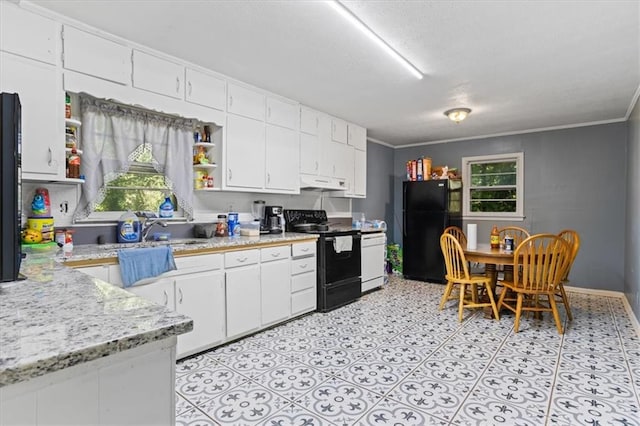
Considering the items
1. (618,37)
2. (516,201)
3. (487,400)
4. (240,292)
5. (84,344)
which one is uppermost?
(618,37)

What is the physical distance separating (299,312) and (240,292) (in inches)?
33.5

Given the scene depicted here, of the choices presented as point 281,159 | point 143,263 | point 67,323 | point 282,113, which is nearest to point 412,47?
point 282,113

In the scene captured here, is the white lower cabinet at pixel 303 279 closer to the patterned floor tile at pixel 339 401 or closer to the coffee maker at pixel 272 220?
the coffee maker at pixel 272 220

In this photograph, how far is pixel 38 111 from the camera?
2.27 metres

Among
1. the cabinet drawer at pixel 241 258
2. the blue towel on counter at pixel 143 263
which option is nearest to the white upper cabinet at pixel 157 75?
the blue towel on counter at pixel 143 263

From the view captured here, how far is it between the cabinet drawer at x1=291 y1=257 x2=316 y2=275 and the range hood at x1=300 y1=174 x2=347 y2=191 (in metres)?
1.01

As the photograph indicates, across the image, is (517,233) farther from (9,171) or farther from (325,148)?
(9,171)

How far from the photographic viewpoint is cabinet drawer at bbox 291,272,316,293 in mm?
3664

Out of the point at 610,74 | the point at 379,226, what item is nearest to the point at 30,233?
the point at 379,226

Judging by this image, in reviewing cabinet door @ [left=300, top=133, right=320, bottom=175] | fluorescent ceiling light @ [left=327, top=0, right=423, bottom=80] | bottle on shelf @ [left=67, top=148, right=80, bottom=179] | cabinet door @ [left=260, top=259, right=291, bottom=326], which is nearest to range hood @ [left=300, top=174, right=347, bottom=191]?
cabinet door @ [left=300, top=133, right=320, bottom=175]

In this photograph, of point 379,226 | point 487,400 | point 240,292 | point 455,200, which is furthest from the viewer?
point 455,200

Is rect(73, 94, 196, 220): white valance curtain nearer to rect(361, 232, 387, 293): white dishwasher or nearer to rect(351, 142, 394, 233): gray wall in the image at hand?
rect(361, 232, 387, 293): white dishwasher

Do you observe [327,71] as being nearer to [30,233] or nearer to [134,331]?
[30,233]

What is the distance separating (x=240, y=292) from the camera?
3.11 meters
